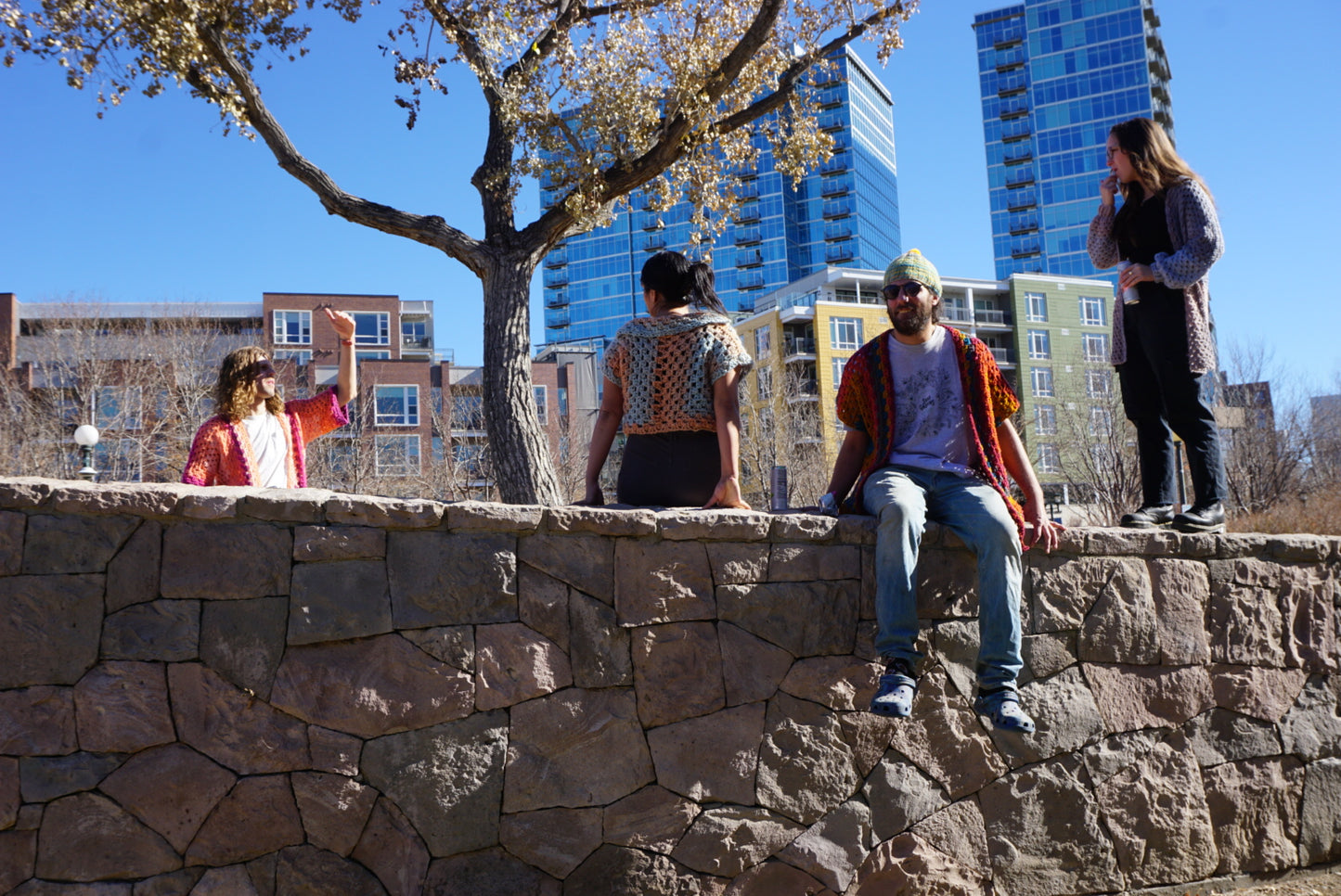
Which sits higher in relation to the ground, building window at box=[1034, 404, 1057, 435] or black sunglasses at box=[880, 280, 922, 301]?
building window at box=[1034, 404, 1057, 435]

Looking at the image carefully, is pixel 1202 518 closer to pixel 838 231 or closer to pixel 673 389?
pixel 673 389

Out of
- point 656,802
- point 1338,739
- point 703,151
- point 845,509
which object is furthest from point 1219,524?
point 703,151

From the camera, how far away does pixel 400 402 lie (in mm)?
47750

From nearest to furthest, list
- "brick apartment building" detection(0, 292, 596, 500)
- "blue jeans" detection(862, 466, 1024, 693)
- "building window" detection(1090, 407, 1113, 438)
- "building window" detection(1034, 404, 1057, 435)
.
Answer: "blue jeans" detection(862, 466, 1024, 693) < "brick apartment building" detection(0, 292, 596, 500) < "building window" detection(1090, 407, 1113, 438) < "building window" detection(1034, 404, 1057, 435)

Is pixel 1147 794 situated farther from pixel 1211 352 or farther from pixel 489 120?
pixel 489 120

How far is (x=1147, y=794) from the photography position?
3.90 meters

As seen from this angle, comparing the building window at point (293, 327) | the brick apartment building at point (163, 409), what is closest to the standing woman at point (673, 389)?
the brick apartment building at point (163, 409)

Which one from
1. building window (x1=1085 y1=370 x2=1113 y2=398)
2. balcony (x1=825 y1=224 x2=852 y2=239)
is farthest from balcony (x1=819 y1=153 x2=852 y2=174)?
building window (x1=1085 y1=370 x2=1113 y2=398)

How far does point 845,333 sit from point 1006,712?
5600 cm

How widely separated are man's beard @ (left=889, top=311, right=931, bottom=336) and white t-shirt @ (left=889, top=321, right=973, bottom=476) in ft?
0.22

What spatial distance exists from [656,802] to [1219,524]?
2.66m

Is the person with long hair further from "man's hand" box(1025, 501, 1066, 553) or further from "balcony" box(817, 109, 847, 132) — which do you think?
"balcony" box(817, 109, 847, 132)

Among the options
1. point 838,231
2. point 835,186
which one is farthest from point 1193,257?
point 835,186

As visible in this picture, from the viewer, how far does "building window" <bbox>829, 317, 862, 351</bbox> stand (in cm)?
5734
